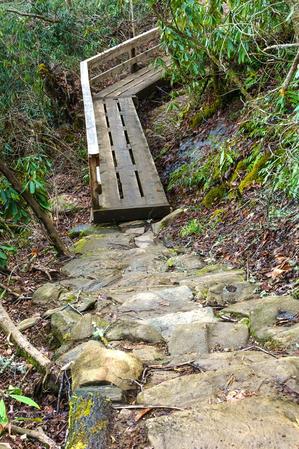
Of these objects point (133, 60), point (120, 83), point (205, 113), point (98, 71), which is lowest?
point (205, 113)

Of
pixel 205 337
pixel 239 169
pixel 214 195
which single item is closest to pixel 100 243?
pixel 214 195

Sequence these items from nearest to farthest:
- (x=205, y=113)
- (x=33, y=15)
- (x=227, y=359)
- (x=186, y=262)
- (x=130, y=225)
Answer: (x=227, y=359), (x=186, y=262), (x=130, y=225), (x=205, y=113), (x=33, y=15)

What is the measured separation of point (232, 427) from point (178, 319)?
4.70 ft

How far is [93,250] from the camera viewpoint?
5.84 metres

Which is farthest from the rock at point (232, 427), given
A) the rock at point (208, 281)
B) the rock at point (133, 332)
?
the rock at point (208, 281)

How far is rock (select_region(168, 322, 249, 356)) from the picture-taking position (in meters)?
2.68

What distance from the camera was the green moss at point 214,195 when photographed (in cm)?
592

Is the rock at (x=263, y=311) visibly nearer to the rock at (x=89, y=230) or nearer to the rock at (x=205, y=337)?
the rock at (x=205, y=337)

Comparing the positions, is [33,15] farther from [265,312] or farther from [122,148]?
[265,312]

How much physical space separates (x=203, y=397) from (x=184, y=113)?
294 inches

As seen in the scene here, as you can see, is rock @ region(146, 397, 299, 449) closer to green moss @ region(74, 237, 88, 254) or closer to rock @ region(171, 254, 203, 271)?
rock @ region(171, 254, 203, 271)

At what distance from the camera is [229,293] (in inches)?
139

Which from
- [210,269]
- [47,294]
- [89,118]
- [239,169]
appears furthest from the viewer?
[89,118]

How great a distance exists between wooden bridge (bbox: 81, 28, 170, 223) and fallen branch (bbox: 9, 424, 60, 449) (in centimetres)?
467
